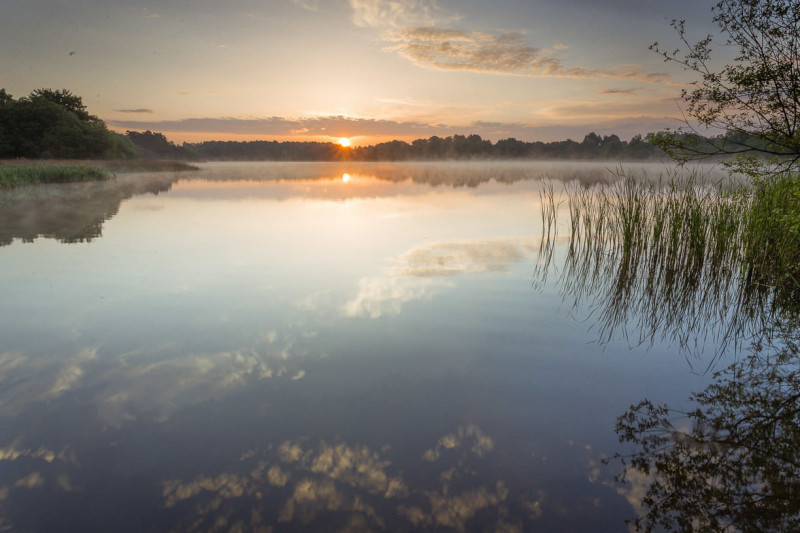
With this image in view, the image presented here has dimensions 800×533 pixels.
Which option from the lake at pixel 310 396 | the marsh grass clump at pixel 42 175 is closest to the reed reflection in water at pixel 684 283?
the lake at pixel 310 396

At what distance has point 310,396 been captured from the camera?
4176 mm

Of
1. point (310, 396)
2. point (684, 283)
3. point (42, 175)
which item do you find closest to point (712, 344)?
point (684, 283)

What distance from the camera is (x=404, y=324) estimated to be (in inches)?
241

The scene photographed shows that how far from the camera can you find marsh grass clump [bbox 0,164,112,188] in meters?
24.2

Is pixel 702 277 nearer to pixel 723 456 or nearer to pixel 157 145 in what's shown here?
pixel 723 456

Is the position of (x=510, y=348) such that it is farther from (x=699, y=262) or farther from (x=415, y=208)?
(x=415, y=208)

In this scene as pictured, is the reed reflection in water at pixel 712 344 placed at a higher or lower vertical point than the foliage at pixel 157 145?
lower

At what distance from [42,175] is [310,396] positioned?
31.9 m

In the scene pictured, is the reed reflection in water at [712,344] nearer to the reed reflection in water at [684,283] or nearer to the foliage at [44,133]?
the reed reflection in water at [684,283]

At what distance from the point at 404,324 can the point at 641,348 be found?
2.86 m

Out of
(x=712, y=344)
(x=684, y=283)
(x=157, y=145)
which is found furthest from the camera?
(x=157, y=145)

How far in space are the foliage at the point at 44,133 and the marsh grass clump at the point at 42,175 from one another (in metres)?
26.8

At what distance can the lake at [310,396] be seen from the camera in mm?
2855

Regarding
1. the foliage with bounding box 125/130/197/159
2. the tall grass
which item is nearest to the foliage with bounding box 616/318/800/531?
the tall grass
